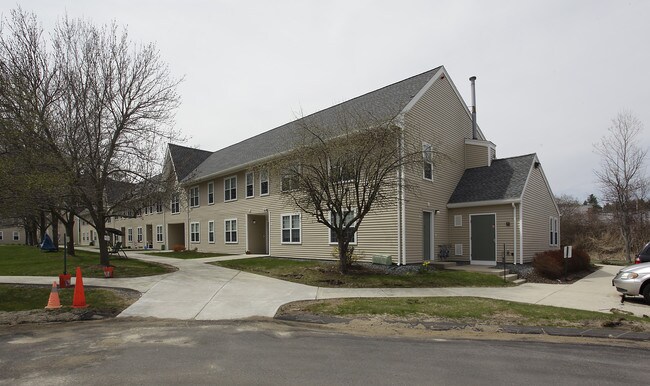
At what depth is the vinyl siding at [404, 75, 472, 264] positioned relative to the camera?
56.1ft

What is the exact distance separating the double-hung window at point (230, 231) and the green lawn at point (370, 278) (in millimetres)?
9049

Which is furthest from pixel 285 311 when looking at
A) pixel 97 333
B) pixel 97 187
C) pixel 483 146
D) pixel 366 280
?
pixel 483 146

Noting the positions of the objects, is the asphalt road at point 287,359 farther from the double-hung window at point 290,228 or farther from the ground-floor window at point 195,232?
the ground-floor window at point 195,232

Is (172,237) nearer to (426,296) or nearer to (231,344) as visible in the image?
(426,296)

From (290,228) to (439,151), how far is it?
332 inches

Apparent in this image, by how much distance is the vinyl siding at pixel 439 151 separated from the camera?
17.1 metres

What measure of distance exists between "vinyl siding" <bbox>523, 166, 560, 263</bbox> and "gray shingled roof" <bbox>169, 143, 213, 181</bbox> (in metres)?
24.0

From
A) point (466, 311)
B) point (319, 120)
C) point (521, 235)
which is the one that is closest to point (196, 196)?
point (319, 120)

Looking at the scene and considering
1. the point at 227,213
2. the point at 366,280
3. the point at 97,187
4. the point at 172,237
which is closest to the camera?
the point at 366,280

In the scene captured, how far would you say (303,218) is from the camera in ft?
68.3

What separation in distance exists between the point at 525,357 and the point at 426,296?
210 inches

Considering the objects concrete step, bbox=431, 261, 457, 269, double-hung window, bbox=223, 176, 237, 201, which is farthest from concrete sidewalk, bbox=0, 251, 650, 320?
double-hung window, bbox=223, 176, 237, 201

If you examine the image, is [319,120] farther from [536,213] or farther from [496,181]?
[536,213]

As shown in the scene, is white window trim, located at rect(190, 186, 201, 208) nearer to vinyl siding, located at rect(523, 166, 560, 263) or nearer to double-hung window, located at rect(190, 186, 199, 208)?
double-hung window, located at rect(190, 186, 199, 208)
